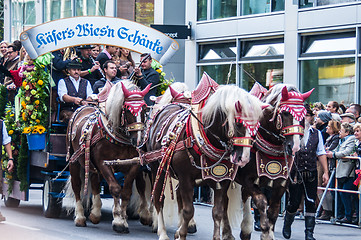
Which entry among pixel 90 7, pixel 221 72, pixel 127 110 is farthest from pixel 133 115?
pixel 90 7

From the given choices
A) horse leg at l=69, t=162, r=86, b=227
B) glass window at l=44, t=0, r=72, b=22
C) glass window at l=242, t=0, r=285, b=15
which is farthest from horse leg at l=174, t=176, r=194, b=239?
glass window at l=44, t=0, r=72, b=22

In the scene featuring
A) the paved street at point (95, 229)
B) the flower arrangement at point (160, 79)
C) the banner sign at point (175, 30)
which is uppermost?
the banner sign at point (175, 30)

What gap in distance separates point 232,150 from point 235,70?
13012mm

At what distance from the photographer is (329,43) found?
Answer: 58.2ft

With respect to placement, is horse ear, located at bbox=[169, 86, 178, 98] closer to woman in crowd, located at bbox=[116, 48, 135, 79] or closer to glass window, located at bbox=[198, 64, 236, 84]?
woman in crowd, located at bbox=[116, 48, 135, 79]

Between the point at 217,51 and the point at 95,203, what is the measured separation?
37.6 ft

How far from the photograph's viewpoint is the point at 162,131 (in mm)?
9062

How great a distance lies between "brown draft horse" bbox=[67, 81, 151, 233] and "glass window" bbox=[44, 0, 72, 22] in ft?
71.4

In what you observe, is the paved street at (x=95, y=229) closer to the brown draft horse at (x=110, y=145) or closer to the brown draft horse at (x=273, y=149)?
the brown draft horse at (x=110, y=145)

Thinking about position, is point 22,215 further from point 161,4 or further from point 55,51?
point 161,4

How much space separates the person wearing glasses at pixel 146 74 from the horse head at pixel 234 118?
3018 mm

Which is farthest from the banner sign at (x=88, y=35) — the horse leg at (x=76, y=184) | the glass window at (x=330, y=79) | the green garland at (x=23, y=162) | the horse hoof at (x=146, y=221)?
the glass window at (x=330, y=79)

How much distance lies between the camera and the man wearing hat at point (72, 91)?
11078mm

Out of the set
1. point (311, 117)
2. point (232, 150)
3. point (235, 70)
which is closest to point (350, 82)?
point (235, 70)
